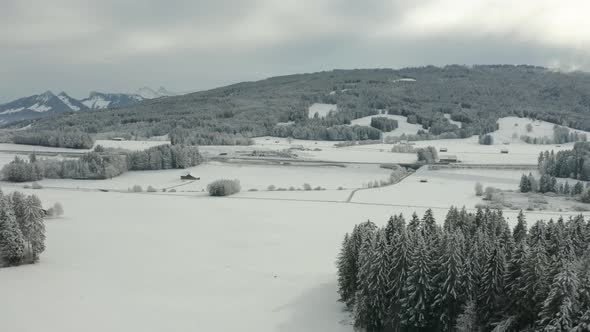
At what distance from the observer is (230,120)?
19550 cm

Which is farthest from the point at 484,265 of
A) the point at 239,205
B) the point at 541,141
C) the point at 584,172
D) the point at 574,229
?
the point at 541,141

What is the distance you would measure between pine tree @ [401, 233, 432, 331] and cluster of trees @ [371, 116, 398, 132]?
517 ft

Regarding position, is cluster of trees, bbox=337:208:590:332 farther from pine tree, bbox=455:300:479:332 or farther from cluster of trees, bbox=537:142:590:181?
cluster of trees, bbox=537:142:590:181

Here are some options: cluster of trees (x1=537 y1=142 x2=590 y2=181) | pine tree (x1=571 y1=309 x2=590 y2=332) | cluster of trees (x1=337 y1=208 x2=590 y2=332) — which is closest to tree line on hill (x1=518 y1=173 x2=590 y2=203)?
cluster of trees (x1=537 y1=142 x2=590 y2=181)

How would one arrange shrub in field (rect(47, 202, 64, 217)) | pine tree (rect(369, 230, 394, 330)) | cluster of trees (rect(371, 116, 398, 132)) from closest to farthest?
pine tree (rect(369, 230, 394, 330)) → shrub in field (rect(47, 202, 64, 217)) → cluster of trees (rect(371, 116, 398, 132))

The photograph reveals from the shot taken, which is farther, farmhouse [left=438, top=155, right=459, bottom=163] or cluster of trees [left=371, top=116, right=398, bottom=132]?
cluster of trees [left=371, top=116, right=398, bottom=132]

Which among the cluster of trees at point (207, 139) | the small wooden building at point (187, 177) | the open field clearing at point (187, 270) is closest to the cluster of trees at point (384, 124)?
the cluster of trees at point (207, 139)

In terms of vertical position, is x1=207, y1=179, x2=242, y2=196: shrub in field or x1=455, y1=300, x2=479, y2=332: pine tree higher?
x1=207, y1=179, x2=242, y2=196: shrub in field

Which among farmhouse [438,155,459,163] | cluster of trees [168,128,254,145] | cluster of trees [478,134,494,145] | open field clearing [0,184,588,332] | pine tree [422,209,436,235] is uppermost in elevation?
cluster of trees [168,128,254,145]

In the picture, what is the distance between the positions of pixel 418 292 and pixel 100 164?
81630mm

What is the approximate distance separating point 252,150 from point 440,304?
104 m

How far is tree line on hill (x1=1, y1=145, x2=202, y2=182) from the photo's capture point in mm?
88188

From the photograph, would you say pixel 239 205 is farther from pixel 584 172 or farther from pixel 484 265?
pixel 584 172

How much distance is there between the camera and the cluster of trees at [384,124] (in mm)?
179875
